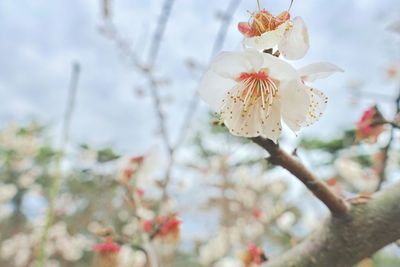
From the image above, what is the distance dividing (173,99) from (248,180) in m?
2.74

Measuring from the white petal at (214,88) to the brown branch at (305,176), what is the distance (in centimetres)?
7

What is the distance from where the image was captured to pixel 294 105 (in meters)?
0.40

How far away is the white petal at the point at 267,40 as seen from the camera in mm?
356

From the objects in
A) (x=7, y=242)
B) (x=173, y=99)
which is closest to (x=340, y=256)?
(x=173, y=99)

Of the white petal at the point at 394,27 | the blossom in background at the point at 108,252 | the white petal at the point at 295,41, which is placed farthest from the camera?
the blossom in background at the point at 108,252

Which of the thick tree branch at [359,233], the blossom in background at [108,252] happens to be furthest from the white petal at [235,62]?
the blossom in background at [108,252]

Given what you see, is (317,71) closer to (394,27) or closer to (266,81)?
(266,81)

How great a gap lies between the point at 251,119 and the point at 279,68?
60 millimetres

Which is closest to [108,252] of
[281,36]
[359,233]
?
[359,233]

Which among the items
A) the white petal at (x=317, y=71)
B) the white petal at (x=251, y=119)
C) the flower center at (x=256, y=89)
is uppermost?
the white petal at (x=317, y=71)

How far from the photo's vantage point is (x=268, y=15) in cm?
38

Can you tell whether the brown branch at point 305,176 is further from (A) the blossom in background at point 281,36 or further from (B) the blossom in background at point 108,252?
(B) the blossom in background at point 108,252

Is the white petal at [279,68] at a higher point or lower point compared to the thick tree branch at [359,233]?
higher

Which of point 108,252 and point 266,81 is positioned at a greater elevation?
point 266,81
